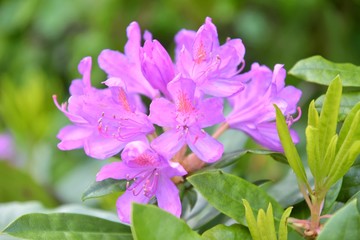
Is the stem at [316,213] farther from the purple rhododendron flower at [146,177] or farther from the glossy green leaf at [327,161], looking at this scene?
the purple rhododendron flower at [146,177]

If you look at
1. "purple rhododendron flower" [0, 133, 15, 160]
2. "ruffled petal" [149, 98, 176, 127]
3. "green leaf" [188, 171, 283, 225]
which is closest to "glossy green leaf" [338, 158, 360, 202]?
"green leaf" [188, 171, 283, 225]

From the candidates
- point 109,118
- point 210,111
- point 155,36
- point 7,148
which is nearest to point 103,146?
point 109,118

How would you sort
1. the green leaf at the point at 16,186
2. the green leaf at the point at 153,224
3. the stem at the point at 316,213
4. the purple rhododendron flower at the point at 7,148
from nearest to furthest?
the green leaf at the point at 153,224, the stem at the point at 316,213, the green leaf at the point at 16,186, the purple rhododendron flower at the point at 7,148

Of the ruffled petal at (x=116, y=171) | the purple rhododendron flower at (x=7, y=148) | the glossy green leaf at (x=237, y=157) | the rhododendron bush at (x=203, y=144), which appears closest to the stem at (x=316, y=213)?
the rhododendron bush at (x=203, y=144)

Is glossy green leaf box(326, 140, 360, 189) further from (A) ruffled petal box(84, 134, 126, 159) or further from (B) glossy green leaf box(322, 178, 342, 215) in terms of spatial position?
(A) ruffled petal box(84, 134, 126, 159)

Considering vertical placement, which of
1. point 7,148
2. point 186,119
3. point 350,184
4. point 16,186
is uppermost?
point 186,119

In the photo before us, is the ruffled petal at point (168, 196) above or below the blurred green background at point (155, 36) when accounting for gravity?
above

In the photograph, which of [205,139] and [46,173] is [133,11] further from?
[205,139]

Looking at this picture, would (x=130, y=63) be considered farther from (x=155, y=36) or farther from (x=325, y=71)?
(x=155, y=36)
